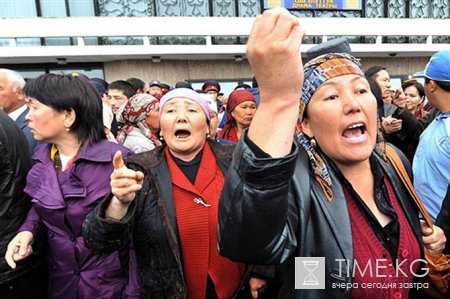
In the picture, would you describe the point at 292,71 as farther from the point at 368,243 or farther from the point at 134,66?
the point at 134,66

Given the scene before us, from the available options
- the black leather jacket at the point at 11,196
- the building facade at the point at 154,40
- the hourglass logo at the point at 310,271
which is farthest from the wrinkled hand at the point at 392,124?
the building facade at the point at 154,40

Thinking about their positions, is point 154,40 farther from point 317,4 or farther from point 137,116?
point 137,116

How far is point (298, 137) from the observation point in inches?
55.1

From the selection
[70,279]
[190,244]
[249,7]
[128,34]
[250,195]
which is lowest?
[70,279]

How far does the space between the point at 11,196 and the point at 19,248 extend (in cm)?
36

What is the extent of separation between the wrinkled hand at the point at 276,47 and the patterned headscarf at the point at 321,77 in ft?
1.75

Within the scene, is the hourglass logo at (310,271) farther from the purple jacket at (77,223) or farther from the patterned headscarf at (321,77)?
the purple jacket at (77,223)

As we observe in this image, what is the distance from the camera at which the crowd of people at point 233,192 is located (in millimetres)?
814

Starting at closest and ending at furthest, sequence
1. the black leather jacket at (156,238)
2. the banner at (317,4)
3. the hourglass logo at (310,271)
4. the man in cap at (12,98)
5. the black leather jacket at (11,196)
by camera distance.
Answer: the hourglass logo at (310,271), the black leather jacket at (156,238), the black leather jacket at (11,196), the man in cap at (12,98), the banner at (317,4)

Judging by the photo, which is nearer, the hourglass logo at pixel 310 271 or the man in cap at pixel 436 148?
the hourglass logo at pixel 310 271

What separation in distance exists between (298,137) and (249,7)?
11.6m

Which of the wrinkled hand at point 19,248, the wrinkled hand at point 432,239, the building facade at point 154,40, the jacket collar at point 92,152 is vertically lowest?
the wrinkled hand at point 19,248

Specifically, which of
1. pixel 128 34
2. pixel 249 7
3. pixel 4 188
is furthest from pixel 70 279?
pixel 249 7

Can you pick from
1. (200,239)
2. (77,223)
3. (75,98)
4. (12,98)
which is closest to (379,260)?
(200,239)
